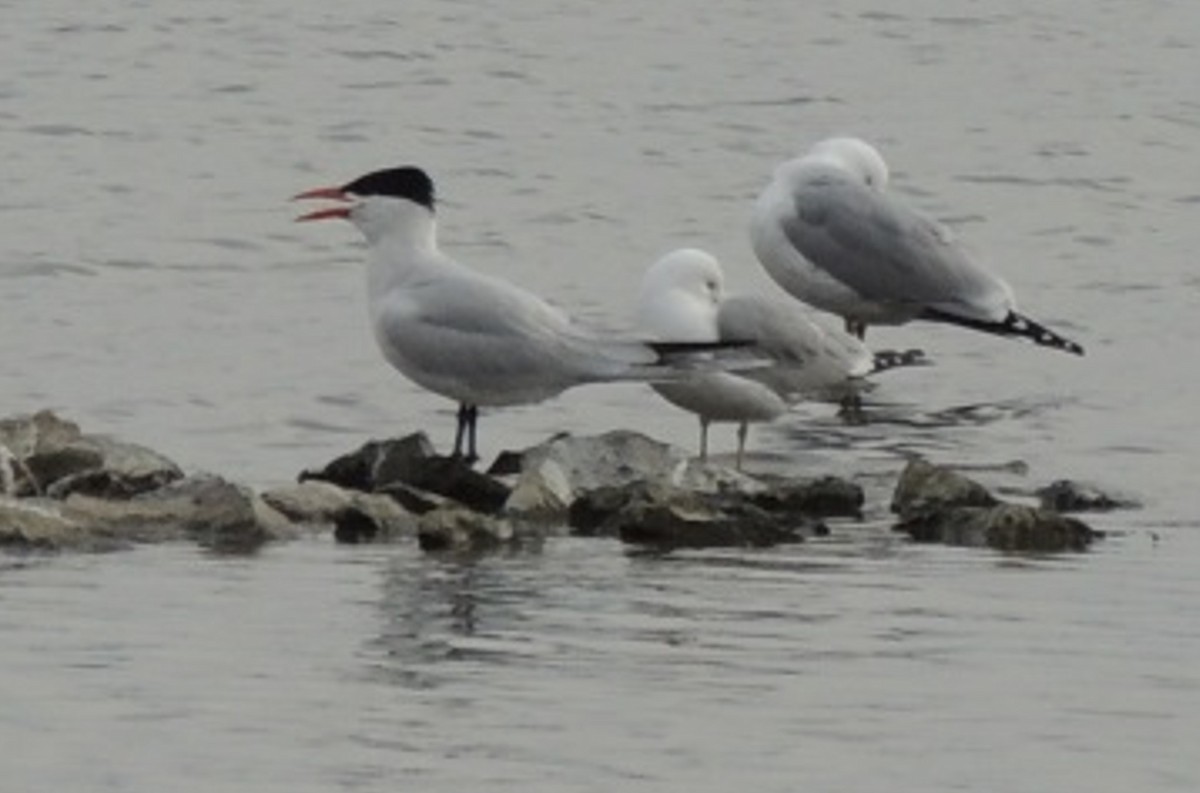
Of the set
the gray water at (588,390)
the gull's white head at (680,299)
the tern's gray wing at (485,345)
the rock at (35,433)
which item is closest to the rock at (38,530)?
the gray water at (588,390)

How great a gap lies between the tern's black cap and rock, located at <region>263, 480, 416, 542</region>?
5.96 feet

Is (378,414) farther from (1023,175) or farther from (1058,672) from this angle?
(1023,175)

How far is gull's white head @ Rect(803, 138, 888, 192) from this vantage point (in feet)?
53.2

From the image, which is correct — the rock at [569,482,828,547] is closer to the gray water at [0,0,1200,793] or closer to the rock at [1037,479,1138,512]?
the gray water at [0,0,1200,793]

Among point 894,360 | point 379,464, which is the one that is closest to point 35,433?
point 379,464

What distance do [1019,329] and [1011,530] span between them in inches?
189

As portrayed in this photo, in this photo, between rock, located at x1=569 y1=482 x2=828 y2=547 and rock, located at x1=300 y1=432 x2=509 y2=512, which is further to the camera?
rock, located at x1=300 y1=432 x2=509 y2=512

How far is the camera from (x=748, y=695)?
8328 millimetres

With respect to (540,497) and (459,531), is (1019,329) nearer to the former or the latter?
(540,497)

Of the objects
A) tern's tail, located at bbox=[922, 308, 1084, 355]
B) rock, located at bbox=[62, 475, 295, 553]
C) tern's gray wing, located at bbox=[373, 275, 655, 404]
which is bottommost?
rock, located at bbox=[62, 475, 295, 553]

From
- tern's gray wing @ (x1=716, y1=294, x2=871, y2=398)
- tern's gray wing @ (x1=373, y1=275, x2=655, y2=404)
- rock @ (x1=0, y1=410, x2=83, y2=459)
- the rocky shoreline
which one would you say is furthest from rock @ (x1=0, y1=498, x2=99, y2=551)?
tern's gray wing @ (x1=716, y1=294, x2=871, y2=398)

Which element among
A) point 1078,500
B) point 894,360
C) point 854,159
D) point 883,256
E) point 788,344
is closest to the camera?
point 1078,500

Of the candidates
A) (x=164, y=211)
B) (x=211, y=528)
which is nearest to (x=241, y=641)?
(x=211, y=528)

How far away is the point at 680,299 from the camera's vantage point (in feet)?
Result: 41.7
